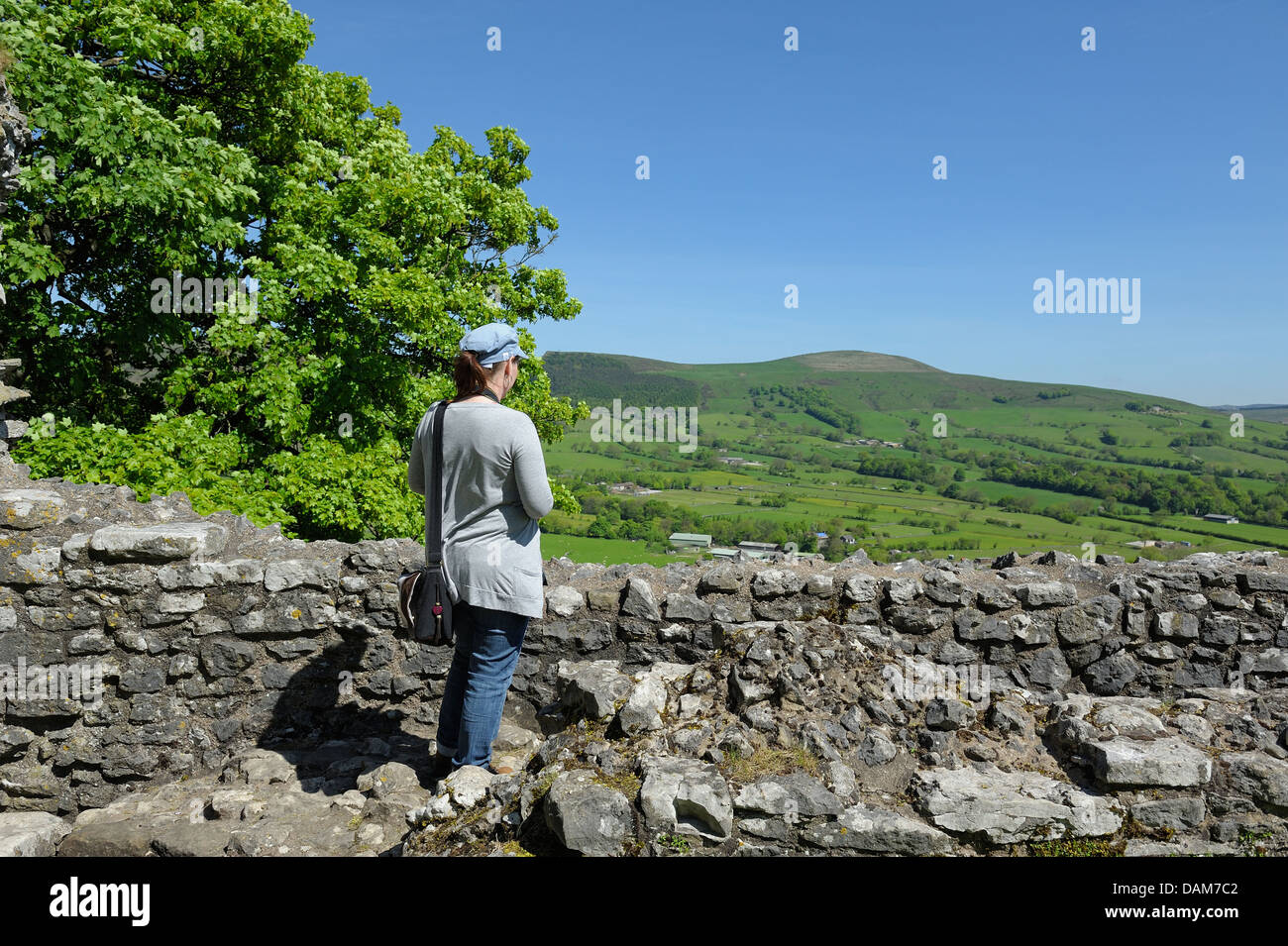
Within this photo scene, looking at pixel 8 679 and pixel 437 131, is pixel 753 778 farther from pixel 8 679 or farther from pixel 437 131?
pixel 437 131

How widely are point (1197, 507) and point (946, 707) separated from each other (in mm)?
52491

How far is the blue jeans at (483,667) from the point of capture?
11.8 ft

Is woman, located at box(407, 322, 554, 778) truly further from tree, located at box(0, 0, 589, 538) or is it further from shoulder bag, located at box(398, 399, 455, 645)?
tree, located at box(0, 0, 589, 538)

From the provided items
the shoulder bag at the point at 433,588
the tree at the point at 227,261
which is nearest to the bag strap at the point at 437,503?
the shoulder bag at the point at 433,588

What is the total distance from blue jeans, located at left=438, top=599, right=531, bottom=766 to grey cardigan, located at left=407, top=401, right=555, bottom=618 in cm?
13

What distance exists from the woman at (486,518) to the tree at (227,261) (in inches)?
308

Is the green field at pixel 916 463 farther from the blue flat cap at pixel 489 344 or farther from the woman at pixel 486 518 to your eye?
the blue flat cap at pixel 489 344

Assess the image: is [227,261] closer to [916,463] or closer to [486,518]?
[486,518]

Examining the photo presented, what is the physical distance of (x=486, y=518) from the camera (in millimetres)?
3545

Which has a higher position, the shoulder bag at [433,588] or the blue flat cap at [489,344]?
the blue flat cap at [489,344]

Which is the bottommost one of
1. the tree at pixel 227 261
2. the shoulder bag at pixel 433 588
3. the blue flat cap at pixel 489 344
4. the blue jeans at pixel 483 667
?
the blue jeans at pixel 483 667

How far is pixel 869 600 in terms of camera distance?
4918 mm

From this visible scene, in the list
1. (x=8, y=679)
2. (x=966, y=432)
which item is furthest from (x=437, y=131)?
(x=966, y=432)

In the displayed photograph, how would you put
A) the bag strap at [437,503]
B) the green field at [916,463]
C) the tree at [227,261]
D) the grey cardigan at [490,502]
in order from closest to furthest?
1. the grey cardigan at [490,502]
2. the bag strap at [437,503]
3. the tree at [227,261]
4. the green field at [916,463]
